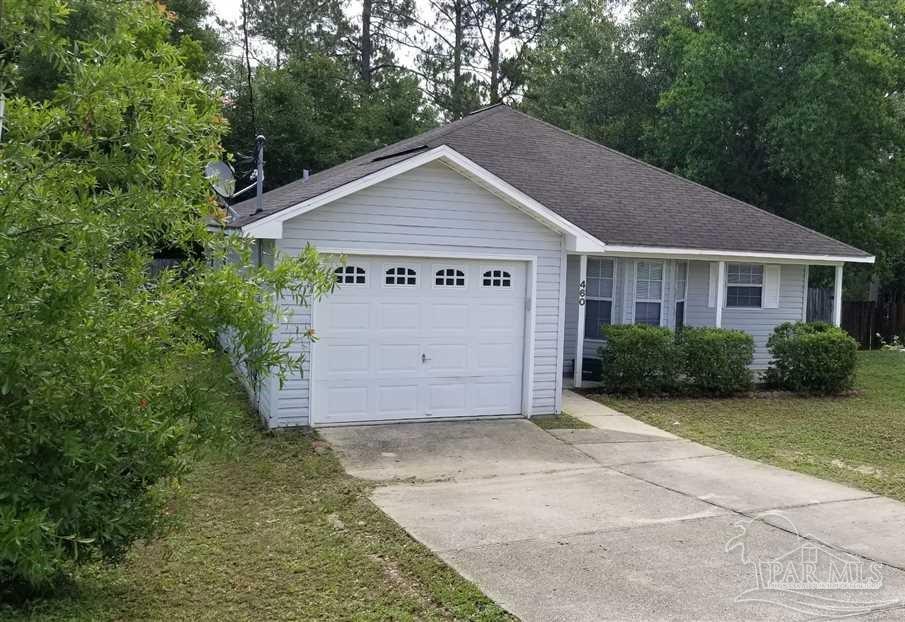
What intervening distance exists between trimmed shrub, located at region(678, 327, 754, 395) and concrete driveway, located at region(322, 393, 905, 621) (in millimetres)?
3614

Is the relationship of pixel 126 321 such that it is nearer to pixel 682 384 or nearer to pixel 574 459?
pixel 574 459

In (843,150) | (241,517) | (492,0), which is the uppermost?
(492,0)

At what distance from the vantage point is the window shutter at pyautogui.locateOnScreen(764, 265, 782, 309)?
16.1 metres

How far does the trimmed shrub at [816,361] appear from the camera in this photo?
13.9 meters

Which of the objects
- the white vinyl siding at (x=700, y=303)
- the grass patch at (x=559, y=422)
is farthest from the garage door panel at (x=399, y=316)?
the white vinyl siding at (x=700, y=303)

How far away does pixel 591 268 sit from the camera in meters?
15.1

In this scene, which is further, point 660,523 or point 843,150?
point 843,150

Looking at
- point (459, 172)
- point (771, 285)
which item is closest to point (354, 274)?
point (459, 172)

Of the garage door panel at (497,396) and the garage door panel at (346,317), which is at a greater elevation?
the garage door panel at (346,317)

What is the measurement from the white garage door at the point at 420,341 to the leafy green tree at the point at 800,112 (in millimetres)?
13735

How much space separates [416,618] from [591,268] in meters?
10.8

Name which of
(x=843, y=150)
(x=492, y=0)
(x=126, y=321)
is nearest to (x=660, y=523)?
(x=126, y=321)

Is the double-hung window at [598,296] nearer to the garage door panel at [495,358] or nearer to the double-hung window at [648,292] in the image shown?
the double-hung window at [648,292]

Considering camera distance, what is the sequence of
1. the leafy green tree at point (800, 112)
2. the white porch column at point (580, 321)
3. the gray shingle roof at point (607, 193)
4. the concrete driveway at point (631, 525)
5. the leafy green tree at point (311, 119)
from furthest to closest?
the leafy green tree at point (311, 119)
the leafy green tree at point (800, 112)
the gray shingle roof at point (607, 193)
the white porch column at point (580, 321)
the concrete driveway at point (631, 525)
